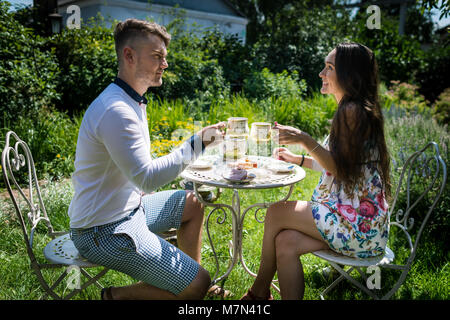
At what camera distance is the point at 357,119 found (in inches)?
76.8

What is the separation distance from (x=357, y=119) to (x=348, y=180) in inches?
13.2

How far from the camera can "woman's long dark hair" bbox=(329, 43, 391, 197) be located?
1964mm

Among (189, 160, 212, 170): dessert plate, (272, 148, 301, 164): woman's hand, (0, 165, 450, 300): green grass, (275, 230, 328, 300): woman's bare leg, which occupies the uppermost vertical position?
(272, 148, 301, 164): woman's hand

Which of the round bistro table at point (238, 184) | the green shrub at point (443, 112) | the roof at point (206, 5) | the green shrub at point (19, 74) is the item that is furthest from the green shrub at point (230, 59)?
the round bistro table at point (238, 184)

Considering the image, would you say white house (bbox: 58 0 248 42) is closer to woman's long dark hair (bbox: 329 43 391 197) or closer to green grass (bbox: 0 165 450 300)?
green grass (bbox: 0 165 450 300)

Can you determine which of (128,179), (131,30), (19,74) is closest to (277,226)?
(128,179)

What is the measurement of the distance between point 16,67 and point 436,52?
11372 millimetres

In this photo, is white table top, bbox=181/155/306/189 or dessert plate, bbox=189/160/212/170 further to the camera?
dessert plate, bbox=189/160/212/170

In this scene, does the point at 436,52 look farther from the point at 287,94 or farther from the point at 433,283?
the point at 433,283

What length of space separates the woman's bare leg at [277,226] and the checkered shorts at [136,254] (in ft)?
1.63

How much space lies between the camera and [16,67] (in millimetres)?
5094

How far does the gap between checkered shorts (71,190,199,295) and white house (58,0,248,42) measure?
8634 millimetres

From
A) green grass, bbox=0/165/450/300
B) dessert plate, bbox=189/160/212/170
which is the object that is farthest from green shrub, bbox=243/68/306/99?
dessert plate, bbox=189/160/212/170
